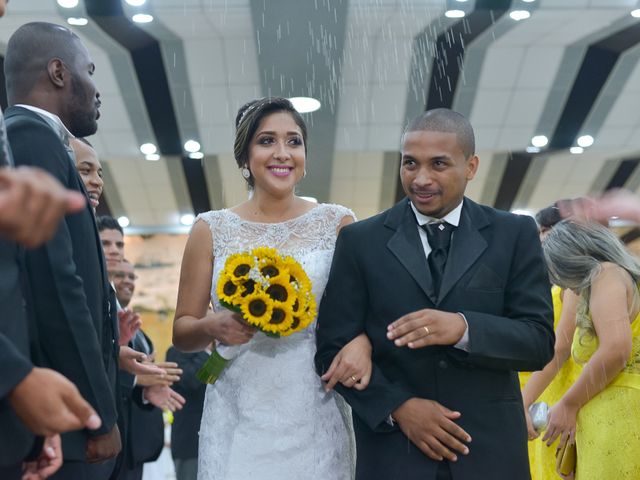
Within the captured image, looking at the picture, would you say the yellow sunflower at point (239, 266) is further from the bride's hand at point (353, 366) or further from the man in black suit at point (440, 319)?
the bride's hand at point (353, 366)

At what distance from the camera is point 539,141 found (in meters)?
13.0

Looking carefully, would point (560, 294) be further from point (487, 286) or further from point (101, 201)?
point (101, 201)

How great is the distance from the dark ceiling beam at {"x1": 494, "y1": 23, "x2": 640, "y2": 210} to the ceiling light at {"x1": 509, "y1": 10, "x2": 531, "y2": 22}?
1.25 meters

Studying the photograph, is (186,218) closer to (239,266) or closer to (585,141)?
(585,141)

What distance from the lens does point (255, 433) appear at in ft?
10.8

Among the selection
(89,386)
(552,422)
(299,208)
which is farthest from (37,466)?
(552,422)

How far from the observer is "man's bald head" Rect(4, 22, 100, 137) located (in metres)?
2.62

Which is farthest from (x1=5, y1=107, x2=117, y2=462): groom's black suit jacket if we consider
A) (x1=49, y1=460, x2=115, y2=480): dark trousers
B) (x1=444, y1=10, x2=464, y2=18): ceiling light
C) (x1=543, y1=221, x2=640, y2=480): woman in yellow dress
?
(x1=444, y1=10, x2=464, y2=18): ceiling light

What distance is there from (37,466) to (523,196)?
13464 mm

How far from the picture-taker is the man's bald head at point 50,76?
2.62 metres

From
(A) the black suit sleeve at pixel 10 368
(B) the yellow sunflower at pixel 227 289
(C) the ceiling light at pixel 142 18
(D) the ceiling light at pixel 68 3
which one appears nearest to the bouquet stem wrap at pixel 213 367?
(B) the yellow sunflower at pixel 227 289

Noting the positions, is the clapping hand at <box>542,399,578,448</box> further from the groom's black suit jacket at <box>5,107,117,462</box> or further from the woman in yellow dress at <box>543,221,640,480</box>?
the groom's black suit jacket at <box>5,107,117,462</box>

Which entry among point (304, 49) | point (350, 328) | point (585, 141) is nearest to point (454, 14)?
point (304, 49)

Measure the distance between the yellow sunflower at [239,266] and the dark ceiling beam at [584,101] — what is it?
7.98m
